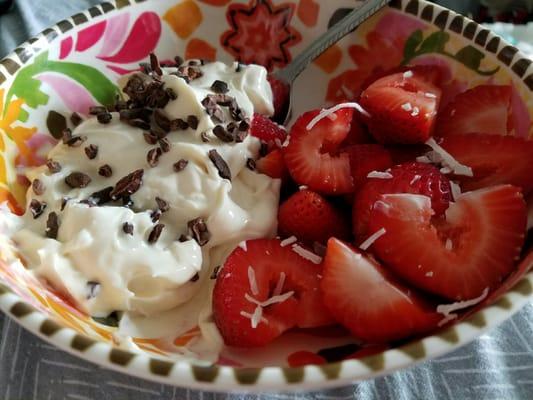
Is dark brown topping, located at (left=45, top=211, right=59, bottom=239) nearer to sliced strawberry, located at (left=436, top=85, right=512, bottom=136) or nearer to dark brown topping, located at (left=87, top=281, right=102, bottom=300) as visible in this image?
dark brown topping, located at (left=87, top=281, right=102, bottom=300)

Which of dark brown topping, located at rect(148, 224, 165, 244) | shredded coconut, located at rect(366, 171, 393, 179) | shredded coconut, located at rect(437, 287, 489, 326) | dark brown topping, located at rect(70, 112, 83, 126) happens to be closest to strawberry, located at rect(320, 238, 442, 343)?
shredded coconut, located at rect(437, 287, 489, 326)

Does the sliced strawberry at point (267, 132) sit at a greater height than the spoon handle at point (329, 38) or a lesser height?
lesser

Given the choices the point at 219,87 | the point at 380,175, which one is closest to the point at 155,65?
the point at 219,87

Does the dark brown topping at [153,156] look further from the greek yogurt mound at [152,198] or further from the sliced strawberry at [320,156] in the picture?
the sliced strawberry at [320,156]

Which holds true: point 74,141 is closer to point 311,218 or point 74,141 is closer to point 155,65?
point 155,65

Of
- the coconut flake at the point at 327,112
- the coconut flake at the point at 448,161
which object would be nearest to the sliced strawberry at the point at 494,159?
the coconut flake at the point at 448,161

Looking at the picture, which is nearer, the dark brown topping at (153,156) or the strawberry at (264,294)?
the strawberry at (264,294)
